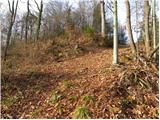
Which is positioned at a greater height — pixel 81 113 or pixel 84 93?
pixel 84 93

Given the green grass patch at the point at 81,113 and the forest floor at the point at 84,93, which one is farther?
the forest floor at the point at 84,93

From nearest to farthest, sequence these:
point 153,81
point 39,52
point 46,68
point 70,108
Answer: point 70,108 → point 153,81 → point 46,68 → point 39,52

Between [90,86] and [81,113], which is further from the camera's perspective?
[90,86]

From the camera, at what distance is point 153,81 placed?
11.4m

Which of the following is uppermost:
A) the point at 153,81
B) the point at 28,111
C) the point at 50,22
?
the point at 50,22

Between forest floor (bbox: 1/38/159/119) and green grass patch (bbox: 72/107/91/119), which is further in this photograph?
forest floor (bbox: 1/38/159/119)

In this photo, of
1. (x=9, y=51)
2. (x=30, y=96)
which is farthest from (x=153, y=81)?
(x=9, y=51)

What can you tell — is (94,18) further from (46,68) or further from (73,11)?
(46,68)

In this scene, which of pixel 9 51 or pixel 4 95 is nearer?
pixel 4 95

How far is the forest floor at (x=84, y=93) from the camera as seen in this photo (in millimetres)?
9922

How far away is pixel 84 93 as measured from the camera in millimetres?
10977

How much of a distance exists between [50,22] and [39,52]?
34.7 ft

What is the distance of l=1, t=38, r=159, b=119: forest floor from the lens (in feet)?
32.6

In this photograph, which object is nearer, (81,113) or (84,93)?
(81,113)
